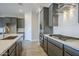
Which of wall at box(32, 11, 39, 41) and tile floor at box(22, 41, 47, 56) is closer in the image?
tile floor at box(22, 41, 47, 56)

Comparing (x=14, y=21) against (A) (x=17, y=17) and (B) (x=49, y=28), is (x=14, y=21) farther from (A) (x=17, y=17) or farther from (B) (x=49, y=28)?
(B) (x=49, y=28)

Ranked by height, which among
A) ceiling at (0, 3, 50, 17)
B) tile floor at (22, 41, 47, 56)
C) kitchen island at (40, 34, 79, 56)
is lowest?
tile floor at (22, 41, 47, 56)

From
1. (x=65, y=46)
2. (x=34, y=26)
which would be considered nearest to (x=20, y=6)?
(x=34, y=26)

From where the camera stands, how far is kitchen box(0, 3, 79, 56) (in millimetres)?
4237

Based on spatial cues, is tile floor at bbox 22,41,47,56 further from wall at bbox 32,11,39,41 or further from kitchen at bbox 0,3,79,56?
wall at bbox 32,11,39,41

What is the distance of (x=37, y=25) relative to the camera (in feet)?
34.1

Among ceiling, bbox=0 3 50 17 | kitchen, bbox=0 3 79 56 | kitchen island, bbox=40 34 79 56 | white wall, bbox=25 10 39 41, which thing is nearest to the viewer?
kitchen island, bbox=40 34 79 56

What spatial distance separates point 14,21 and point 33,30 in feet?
9.00

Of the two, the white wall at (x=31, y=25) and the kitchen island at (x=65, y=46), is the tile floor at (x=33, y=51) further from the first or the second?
the white wall at (x=31, y=25)

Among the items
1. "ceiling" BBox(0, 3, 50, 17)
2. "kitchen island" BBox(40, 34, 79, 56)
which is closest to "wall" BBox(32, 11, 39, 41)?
"ceiling" BBox(0, 3, 50, 17)

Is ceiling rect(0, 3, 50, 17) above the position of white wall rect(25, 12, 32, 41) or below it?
above

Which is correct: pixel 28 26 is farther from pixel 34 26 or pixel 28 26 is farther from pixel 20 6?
pixel 20 6

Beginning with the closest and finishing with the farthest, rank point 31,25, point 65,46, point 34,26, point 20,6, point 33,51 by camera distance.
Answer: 1. point 65,46
2. point 33,51
3. point 20,6
4. point 31,25
5. point 34,26

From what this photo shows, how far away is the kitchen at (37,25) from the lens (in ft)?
13.9
